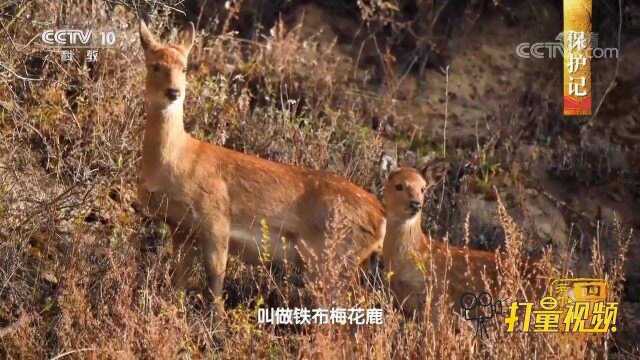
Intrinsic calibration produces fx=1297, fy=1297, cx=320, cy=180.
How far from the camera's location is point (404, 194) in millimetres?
10258

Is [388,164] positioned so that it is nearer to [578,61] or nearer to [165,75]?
[165,75]

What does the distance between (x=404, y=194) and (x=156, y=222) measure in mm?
1994

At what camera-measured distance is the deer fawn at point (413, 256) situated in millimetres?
10078

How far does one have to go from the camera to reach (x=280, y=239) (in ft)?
34.5

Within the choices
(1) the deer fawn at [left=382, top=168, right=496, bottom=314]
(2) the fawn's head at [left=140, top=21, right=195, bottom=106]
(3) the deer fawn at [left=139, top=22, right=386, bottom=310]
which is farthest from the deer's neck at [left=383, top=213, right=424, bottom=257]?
(2) the fawn's head at [left=140, top=21, right=195, bottom=106]

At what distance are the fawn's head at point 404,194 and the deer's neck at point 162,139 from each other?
67.2 inches

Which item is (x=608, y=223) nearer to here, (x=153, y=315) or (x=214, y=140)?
(x=214, y=140)

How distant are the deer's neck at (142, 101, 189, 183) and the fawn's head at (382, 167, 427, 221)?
1.71 meters

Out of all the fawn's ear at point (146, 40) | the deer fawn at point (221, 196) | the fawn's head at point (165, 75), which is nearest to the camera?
the fawn's head at point (165, 75)

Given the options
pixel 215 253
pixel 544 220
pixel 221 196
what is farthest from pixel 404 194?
pixel 544 220

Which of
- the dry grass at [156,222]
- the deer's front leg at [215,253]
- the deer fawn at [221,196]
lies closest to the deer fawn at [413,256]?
the dry grass at [156,222]

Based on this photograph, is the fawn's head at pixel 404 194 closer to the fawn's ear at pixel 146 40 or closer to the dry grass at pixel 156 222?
the dry grass at pixel 156 222

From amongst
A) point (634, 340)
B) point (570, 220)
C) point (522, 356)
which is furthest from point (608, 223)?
point (522, 356)

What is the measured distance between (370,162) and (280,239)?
184 centimetres
